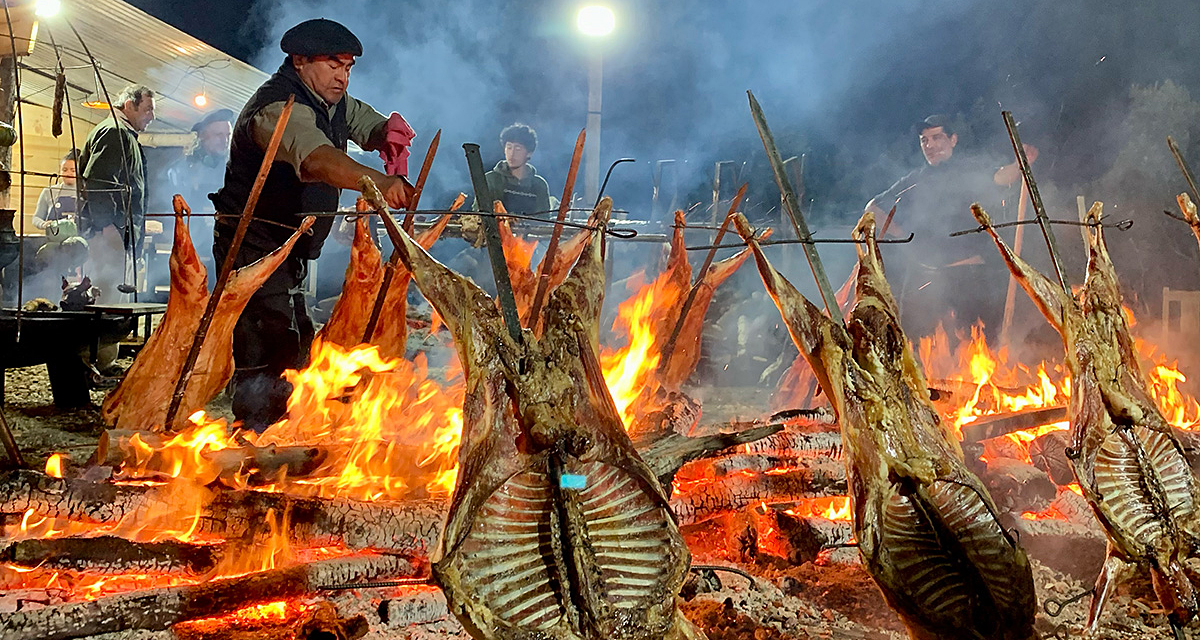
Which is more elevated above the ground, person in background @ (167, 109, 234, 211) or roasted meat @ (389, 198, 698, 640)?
person in background @ (167, 109, 234, 211)

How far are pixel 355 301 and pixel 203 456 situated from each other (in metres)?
1.98

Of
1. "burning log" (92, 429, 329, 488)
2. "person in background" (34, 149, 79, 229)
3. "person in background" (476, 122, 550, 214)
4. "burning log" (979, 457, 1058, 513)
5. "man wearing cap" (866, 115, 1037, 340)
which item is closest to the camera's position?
"burning log" (92, 429, 329, 488)

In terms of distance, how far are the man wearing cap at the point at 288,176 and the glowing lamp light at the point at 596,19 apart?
8569 millimetres

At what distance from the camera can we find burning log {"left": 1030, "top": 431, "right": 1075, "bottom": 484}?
470 cm

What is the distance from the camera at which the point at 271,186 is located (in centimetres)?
482

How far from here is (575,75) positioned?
1636cm

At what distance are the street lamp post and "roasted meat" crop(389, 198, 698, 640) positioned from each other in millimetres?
7668

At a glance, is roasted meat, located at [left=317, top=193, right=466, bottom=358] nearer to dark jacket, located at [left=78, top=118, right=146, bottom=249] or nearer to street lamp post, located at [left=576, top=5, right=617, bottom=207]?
dark jacket, located at [left=78, top=118, right=146, bottom=249]

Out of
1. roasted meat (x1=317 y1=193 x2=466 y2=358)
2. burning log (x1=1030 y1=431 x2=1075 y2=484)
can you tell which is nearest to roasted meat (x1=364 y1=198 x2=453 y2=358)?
roasted meat (x1=317 y1=193 x2=466 y2=358)

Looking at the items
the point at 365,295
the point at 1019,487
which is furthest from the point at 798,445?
the point at 365,295

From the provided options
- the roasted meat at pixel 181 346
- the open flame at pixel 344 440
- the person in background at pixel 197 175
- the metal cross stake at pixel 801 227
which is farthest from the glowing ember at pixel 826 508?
the person in background at pixel 197 175

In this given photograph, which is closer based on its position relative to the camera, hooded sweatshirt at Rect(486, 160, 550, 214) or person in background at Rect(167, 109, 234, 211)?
hooded sweatshirt at Rect(486, 160, 550, 214)

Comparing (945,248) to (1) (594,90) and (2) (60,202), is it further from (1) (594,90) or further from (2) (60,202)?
(2) (60,202)

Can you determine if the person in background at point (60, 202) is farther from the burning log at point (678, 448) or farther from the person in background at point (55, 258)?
the burning log at point (678, 448)
